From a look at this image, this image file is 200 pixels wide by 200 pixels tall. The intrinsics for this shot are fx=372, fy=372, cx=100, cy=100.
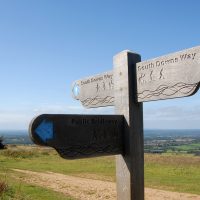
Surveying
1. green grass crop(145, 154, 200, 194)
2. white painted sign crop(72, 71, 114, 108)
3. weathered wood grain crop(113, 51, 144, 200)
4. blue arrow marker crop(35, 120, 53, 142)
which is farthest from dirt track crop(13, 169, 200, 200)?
blue arrow marker crop(35, 120, 53, 142)

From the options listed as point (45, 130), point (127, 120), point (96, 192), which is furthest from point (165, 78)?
point (96, 192)

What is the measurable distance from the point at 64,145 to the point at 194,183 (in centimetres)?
1476

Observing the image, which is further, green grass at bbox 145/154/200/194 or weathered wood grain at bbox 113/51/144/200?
green grass at bbox 145/154/200/194

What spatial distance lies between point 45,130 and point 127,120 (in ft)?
2.55

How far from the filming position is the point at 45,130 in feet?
9.05

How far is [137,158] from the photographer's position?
10.4ft

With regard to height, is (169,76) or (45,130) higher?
(169,76)

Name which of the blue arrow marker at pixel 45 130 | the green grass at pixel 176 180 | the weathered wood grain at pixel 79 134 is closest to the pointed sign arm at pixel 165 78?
the weathered wood grain at pixel 79 134

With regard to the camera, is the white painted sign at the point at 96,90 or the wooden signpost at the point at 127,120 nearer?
the wooden signpost at the point at 127,120

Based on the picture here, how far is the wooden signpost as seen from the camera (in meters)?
2.80

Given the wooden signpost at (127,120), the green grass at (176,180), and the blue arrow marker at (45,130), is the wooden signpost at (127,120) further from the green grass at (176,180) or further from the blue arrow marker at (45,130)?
the green grass at (176,180)

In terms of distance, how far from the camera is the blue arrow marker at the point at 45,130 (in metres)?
2.71

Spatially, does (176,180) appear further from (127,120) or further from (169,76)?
(169,76)

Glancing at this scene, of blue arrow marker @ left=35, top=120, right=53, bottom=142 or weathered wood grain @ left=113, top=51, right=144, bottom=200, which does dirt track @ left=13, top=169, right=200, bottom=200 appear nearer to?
weathered wood grain @ left=113, top=51, right=144, bottom=200
